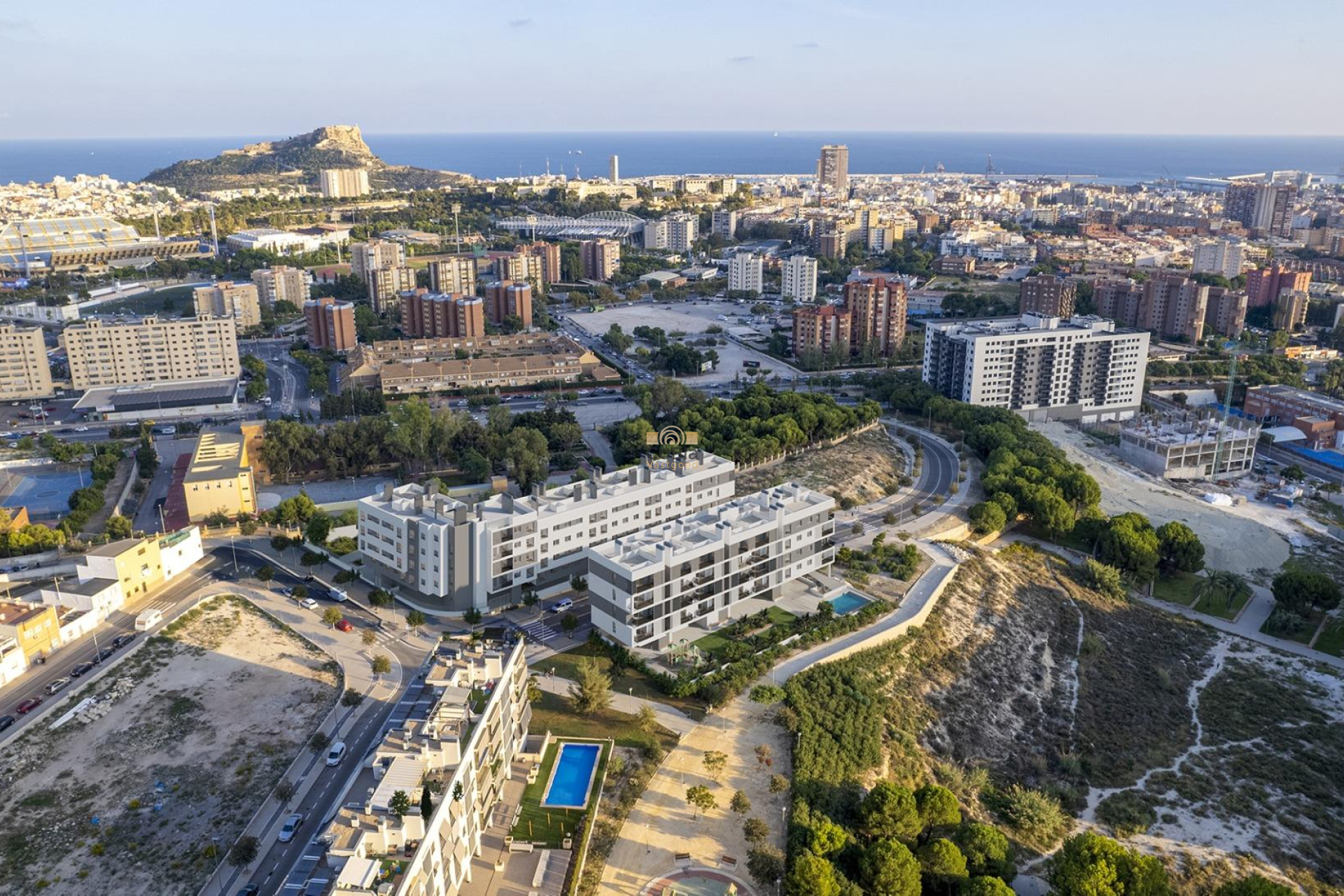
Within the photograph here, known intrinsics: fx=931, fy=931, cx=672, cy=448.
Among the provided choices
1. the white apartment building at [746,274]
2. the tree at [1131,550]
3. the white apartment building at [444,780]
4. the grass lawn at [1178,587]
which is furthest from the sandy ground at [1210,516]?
the white apartment building at [746,274]

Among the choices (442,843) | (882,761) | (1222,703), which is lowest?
(1222,703)

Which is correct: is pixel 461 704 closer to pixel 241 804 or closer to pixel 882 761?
pixel 241 804

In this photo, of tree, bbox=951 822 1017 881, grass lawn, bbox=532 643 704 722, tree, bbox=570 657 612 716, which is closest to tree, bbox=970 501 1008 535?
grass lawn, bbox=532 643 704 722

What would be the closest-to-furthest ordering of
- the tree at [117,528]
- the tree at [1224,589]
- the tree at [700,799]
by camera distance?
the tree at [700,799] < the tree at [117,528] < the tree at [1224,589]

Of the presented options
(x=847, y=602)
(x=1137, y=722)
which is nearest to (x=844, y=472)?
(x=847, y=602)

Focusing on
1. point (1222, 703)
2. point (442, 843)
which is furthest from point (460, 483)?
point (1222, 703)

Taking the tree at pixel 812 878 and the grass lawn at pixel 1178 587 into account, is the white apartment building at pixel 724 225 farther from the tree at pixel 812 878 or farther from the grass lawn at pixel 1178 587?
the tree at pixel 812 878
